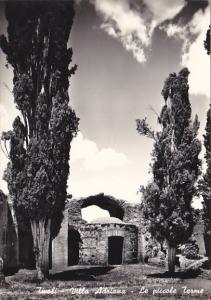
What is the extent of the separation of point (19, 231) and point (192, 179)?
10.2 m

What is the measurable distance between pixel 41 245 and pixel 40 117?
5899 mm

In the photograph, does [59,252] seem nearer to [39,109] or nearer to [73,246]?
[73,246]

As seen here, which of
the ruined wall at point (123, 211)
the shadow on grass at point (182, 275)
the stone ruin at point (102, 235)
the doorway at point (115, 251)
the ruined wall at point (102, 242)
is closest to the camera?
the shadow on grass at point (182, 275)

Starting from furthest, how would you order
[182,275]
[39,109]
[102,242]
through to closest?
[102,242]
[182,275]
[39,109]

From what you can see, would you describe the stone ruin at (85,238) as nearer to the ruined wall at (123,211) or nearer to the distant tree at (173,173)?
the ruined wall at (123,211)

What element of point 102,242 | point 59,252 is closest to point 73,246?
point 102,242

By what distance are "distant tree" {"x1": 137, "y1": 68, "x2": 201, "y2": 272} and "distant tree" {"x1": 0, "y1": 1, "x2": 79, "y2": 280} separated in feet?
16.2

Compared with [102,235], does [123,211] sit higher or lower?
higher

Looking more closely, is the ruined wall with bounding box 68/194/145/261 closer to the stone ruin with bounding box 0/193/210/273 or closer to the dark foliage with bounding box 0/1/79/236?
A: the stone ruin with bounding box 0/193/210/273

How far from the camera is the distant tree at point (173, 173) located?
20.2m

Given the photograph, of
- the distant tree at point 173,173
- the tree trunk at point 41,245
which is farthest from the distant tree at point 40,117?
the distant tree at point 173,173

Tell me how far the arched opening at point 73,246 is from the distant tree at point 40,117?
1000 centimetres

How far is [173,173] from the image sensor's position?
20719 mm

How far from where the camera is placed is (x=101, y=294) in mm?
13945
